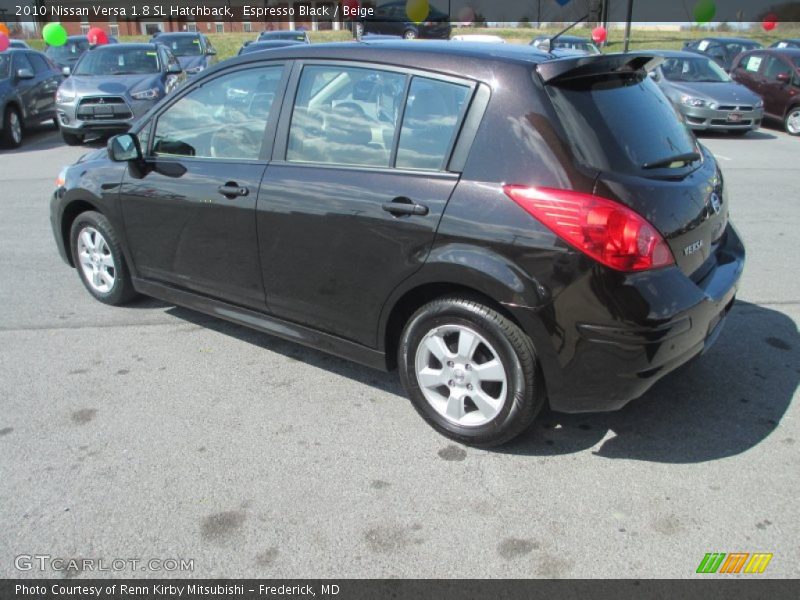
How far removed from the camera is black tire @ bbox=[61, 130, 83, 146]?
1316cm

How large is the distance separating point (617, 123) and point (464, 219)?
80 centimetres

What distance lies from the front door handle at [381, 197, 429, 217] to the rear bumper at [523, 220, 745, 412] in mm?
680

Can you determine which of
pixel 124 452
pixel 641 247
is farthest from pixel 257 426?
pixel 641 247

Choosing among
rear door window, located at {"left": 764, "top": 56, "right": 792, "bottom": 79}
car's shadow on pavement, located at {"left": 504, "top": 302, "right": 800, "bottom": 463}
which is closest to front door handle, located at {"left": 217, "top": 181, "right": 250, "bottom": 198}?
car's shadow on pavement, located at {"left": 504, "top": 302, "right": 800, "bottom": 463}

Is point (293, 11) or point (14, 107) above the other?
point (293, 11)

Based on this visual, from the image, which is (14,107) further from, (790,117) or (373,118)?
(790,117)

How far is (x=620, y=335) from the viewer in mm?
2842

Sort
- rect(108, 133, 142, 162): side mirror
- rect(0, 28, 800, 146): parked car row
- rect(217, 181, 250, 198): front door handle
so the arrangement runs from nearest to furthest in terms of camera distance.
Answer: rect(217, 181, 250, 198): front door handle → rect(108, 133, 142, 162): side mirror → rect(0, 28, 800, 146): parked car row

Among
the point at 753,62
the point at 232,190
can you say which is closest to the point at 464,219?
the point at 232,190

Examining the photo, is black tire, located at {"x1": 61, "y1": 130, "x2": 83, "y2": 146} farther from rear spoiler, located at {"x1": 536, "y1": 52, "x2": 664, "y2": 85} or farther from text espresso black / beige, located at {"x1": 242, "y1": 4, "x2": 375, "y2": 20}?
text espresso black / beige, located at {"x1": 242, "y1": 4, "x2": 375, "y2": 20}

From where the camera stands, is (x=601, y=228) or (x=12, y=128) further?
(x=12, y=128)

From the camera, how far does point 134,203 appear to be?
4430 millimetres

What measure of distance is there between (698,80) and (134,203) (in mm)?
12841

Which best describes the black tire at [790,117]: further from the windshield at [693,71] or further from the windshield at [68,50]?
the windshield at [68,50]
